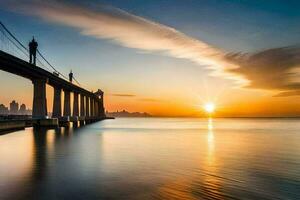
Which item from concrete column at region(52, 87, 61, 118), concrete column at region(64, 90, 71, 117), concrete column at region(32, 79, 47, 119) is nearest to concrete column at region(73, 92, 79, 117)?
concrete column at region(64, 90, 71, 117)

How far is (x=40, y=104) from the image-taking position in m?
82.2

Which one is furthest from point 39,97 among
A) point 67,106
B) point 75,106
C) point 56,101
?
point 75,106

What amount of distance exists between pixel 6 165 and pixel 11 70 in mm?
46873

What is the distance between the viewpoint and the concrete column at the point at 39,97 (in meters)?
82.2

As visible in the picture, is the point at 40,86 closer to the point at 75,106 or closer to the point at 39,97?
the point at 39,97

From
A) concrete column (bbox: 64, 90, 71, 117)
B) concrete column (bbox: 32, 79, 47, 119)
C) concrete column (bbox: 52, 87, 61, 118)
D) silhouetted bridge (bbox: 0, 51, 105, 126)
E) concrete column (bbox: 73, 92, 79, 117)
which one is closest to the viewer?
silhouetted bridge (bbox: 0, 51, 105, 126)

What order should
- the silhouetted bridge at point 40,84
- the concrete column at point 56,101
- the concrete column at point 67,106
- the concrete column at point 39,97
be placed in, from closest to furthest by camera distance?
the silhouetted bridge at point 40,84 < the concrete column at point 39,97 < the concrete column at point 56,101 < the concrete column at point 67,106

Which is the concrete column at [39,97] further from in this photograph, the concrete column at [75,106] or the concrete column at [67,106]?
the concrete column at [75,106]

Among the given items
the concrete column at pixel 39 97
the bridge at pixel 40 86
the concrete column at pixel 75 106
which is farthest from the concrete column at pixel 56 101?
the concrete column at pixel 75 106

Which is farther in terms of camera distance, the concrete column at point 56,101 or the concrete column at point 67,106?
the concrete column at point 67,106

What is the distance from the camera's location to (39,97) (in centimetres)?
8262

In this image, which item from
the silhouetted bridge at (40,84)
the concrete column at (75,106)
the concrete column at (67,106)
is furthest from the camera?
the concrete column at (75,106)

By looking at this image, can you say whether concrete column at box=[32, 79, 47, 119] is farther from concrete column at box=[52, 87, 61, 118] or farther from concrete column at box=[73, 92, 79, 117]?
concrete column at box=[73, 92, 79, 117]

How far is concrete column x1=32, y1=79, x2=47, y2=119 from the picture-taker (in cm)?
8219
